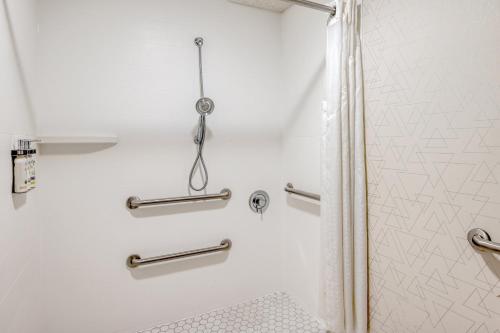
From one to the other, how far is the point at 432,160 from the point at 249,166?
1.09 metres

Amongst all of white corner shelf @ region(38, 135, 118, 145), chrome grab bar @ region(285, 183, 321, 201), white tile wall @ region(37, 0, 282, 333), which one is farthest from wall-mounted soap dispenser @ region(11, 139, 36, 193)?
chrome grab bar @ region(285, 183, 321, 201)

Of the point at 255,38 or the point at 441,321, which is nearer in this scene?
the point at 441,321

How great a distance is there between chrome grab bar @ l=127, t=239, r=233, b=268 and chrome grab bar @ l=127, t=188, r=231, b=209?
28 cm

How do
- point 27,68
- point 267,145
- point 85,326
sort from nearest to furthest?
point 27,68
point 85,326
point 267,145

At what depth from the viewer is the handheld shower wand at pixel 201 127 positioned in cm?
166

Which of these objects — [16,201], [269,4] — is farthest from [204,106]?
[16,201]

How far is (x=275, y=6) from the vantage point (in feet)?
6.13

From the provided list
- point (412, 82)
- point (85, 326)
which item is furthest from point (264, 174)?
point (85, 326)

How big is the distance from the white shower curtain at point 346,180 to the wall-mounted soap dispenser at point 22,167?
1.23 m

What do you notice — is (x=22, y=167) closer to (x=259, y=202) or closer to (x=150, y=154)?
(x=150, y=154)

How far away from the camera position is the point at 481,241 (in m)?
0.88

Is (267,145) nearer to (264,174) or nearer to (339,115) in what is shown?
(264,174)

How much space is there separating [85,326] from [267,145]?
1473mm

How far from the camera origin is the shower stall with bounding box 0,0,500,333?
98 centimetres
